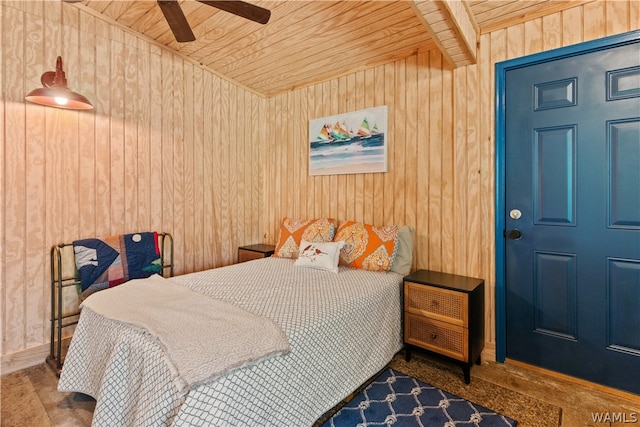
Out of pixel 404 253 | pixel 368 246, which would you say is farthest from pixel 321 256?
pixel 404 253

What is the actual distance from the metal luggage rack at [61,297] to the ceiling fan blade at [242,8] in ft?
6.66

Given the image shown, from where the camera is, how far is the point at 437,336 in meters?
2.19

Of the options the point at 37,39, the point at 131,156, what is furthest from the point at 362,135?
the point at 37,39

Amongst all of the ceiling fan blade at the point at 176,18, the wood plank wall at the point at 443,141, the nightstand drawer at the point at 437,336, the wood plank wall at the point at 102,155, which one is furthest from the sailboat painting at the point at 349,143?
the ceiling fan blade at the point at 176,18

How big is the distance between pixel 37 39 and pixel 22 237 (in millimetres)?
1421

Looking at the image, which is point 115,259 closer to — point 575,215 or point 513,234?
point 513,234

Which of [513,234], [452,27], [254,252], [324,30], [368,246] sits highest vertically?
[324,30]

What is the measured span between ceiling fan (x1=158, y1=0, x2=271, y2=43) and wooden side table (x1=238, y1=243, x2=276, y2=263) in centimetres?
209

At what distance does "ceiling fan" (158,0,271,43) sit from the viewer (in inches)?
67.2

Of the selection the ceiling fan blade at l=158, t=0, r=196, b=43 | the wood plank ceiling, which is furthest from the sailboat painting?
the ceiling fan blade at l=158, t=0, r=196, b=43

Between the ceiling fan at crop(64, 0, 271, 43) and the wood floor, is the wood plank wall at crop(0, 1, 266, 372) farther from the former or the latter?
the ceiling fan at crop(64, 0, 271, 43)

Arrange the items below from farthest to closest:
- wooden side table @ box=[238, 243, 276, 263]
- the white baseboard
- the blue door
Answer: wooden side table @ box=[238, 243, 276, 263] → the white baseboard → the blue door

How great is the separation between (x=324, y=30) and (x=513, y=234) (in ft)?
6.98

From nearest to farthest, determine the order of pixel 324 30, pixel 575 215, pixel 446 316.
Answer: pixel 575 215 → pixel 446 316 → pixel 324 30
